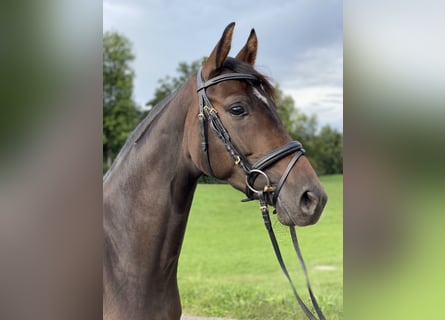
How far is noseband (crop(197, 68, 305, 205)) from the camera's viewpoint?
1.50m

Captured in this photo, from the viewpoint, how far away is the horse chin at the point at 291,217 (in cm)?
144

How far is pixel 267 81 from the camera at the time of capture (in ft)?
5.43

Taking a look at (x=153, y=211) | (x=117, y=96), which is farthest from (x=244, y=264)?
(x=153, y=211)

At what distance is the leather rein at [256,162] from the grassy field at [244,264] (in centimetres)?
199

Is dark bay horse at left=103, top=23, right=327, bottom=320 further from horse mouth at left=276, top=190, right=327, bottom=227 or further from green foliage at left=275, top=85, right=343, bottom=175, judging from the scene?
green foliage at left=275, top=85, right=343, bottom=175

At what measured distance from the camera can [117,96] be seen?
14.9ft

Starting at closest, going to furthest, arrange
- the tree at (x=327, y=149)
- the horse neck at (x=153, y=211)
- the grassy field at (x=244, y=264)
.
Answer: the horse neck at (x=153, y=211) → the tree at (x=327, y=149) → the grassy field at (x=244, y=264)

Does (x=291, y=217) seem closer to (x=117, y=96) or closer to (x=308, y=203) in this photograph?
(x=308, y=203)

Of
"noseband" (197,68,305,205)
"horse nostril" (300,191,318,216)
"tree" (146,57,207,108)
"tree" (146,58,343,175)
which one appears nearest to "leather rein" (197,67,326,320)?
"noseband" (197,68,305,205)

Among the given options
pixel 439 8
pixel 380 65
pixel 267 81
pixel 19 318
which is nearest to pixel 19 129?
pixel 19 318

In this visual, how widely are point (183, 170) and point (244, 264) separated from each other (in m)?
2.69

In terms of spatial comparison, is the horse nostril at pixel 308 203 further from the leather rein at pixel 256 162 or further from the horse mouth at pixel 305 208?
the leather rein at pixel 256 162

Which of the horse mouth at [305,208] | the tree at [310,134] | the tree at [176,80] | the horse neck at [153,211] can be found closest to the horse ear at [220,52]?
the horse neck at [153,211]

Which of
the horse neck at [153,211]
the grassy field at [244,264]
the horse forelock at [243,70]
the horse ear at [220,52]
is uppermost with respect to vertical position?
the horse ear at [220,52]
